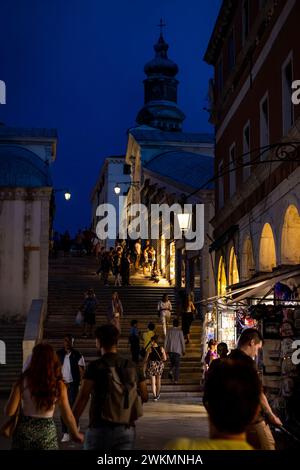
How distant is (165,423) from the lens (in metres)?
16.4

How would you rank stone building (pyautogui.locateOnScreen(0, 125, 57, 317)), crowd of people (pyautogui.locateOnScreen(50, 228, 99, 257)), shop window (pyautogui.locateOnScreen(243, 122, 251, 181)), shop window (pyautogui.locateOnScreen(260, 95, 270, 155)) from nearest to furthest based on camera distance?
shop window (pyautogui.locateOnScreen(260, 95, 270, 155)) < shop window (pyautogui.locateOnScreen(243, 122, 251, 181)) < stone building (pyautogui.locateOnScreen(0, 125, 57, 317)) < crowd of people (pyautogui.locateOnScreen(50, 228, 99, 257))

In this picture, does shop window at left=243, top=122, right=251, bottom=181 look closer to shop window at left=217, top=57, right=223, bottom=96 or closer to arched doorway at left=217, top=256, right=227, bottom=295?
shop window at left=217, top=57, right=223, bottom=96

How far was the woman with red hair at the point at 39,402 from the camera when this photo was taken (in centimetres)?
703

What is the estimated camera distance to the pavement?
43.4ft

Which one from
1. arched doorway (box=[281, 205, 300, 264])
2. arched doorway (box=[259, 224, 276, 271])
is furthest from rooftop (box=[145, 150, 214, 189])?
arched doorway (box=[281, 205, 300, 264])

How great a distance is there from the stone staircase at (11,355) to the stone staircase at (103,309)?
1023 millimetres

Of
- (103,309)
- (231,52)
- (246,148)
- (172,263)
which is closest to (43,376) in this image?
(246,148)

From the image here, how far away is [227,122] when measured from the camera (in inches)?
1064

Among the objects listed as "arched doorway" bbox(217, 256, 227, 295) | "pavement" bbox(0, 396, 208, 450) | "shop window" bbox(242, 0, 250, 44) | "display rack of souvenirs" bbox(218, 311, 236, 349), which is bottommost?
"pavement" bbox(0, 396, 208, 450)

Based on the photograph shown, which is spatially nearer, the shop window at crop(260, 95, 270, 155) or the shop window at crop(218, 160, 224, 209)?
the shop window at crop(260, 95, 270, 155)

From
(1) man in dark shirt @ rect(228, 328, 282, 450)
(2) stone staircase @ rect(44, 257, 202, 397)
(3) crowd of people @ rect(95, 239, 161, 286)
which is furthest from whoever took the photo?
(3) crowd of people @ rect(95, 239, 161, 286)

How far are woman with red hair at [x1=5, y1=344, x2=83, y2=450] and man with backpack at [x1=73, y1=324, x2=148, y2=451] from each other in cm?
20

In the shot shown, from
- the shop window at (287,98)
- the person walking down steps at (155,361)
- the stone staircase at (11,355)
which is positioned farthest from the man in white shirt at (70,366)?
the stone staircase at (11,355)
